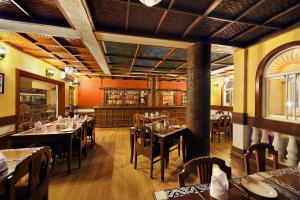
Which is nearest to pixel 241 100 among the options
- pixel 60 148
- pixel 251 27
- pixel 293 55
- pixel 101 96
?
pixel 293 55

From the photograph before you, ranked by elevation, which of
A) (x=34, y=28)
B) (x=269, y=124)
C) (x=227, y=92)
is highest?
(x=34, y=28)

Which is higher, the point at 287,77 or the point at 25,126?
the point at 287,77

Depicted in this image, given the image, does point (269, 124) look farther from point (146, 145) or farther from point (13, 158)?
point (13, 158)

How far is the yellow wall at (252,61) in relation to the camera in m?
2.95

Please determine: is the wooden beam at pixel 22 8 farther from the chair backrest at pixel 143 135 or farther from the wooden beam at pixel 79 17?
the chair backrest at pixel 143 135

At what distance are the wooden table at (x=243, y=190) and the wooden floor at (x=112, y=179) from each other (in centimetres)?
136

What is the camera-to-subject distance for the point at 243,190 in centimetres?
116

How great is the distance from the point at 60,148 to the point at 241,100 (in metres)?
4.38

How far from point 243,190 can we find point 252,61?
347 cm

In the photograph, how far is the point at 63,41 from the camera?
3.59 metres

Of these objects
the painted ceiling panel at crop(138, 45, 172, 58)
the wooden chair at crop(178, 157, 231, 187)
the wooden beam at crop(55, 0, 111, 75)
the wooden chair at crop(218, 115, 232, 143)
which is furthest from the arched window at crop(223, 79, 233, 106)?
the wooden chair at crop(178, 157, 231, 187)

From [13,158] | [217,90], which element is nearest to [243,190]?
[13,158]

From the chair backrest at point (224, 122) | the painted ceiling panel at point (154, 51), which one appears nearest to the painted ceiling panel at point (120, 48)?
the painted ceiling panel at point (154, 51)

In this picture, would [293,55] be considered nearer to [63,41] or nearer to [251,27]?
[251,27]
